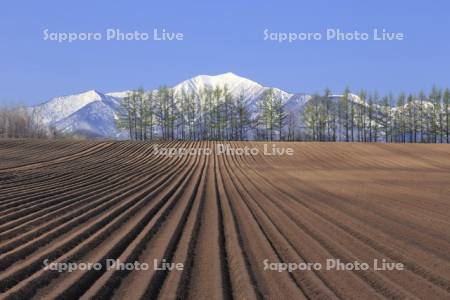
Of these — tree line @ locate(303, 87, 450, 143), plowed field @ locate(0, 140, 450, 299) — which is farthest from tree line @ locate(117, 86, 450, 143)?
plowed field @ locate(0, 140, 450, 299)

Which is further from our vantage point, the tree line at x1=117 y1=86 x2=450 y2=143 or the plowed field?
the tree line at x1=117 y1=86 x2=450 y2=143

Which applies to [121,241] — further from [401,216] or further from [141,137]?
[141,137]

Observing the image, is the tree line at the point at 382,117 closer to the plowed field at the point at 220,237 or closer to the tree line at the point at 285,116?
the tree line at the point at 285,116

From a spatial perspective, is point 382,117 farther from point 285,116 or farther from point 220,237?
point 220,237

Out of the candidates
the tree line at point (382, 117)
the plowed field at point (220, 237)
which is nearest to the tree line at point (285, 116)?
the tree line at point (382, 117)

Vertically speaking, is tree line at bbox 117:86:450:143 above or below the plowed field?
above

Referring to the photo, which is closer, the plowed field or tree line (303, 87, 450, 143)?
the plowed field

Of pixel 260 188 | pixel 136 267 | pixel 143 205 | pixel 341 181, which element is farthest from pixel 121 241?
pixel 341 181

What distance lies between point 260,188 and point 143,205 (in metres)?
7.36

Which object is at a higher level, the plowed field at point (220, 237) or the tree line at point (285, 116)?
the tree line at point (285, 116)

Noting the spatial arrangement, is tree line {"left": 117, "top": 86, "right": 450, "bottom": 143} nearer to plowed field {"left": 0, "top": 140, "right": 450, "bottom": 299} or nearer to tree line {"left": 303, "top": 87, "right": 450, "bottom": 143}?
tree line {"left": 303, "top": 87, "right": 450, "bottom": 143}

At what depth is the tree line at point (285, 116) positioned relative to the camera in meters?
79.4

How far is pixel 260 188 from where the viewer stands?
22188mm

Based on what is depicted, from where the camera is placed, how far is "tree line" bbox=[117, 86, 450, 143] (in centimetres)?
7944
